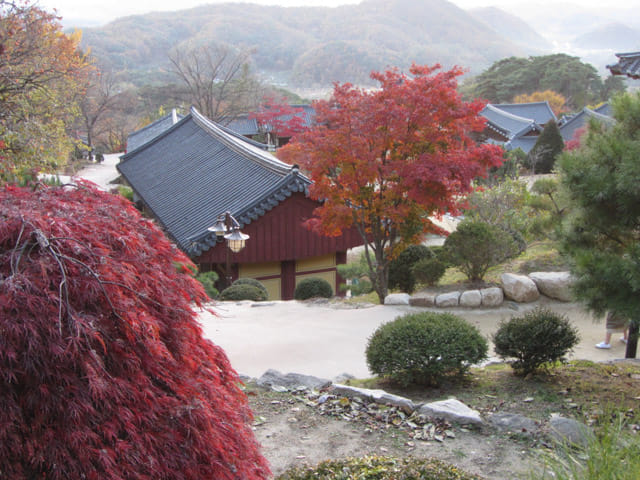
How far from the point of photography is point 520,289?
9789 millimetres

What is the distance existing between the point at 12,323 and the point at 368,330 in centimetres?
729

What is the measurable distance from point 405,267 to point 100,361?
9497 mm

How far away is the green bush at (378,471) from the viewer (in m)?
3.39

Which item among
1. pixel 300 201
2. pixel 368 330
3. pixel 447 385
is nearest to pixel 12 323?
pixel 447 385

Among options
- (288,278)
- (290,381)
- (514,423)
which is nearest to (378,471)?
(514,423)

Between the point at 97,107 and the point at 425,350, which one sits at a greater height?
the point at 97,107

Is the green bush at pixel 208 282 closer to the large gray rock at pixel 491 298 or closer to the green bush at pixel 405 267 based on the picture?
the green bush at pixel 405 267

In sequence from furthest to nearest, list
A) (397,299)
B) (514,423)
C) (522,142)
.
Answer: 1. (522,142)
2. (397,299)
3. (514,423)

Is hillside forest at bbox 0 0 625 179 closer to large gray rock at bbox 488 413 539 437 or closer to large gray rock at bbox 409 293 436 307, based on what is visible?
large gray rock at bbox 409 293 436 307

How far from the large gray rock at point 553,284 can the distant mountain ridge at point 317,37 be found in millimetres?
93555

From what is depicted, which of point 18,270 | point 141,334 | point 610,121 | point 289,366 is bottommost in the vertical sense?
point 289,366

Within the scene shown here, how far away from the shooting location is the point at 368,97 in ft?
31.7

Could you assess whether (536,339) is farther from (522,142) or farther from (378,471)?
(522,142)

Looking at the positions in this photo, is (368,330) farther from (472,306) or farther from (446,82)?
(446,82)
